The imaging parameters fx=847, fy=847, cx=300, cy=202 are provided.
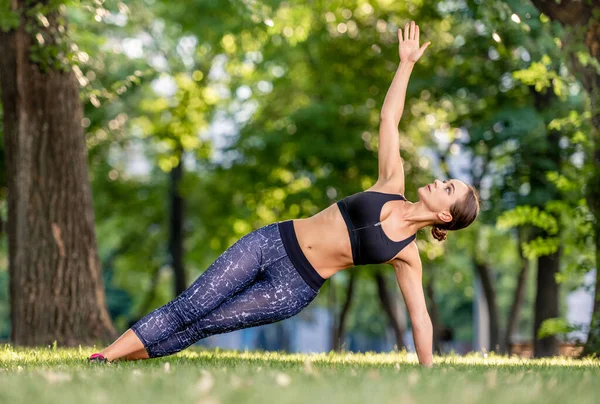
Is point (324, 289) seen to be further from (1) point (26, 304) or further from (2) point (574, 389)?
(2) point (574, 389)

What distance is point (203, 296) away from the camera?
582cm

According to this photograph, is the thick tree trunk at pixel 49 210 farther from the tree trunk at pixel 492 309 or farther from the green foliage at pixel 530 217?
the tree trunk at pixel 492 309

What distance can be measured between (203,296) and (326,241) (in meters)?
0.93

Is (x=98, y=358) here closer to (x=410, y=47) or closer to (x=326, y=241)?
(x=326, y=241)

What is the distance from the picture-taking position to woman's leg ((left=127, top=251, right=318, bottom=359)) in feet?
19.5

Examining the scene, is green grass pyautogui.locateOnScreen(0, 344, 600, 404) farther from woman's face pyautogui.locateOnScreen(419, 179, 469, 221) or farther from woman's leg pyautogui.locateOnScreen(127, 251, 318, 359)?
woman's face pyautogui.locateOnScreen(419, 179, 469, 221)

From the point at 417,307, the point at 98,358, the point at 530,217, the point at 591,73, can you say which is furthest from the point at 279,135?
the point at 98,358

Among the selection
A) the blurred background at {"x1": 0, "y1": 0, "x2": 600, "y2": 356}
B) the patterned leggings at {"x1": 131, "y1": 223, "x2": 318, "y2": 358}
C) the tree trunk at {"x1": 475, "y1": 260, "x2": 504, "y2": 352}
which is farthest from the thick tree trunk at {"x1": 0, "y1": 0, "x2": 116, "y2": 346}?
the tree trunk at {"x1": 475, "y1": 260, "x2": 504, "y2": 352}

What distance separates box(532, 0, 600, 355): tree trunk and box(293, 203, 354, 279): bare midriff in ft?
13.0

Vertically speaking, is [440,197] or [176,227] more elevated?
[440,197]

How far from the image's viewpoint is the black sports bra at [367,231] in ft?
19.2

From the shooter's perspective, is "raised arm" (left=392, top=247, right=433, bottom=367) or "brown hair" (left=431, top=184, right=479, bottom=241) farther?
"brown hair" (left=431, top=184, right=479, bottom=241)

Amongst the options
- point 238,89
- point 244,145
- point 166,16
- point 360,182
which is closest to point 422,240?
point 360,182

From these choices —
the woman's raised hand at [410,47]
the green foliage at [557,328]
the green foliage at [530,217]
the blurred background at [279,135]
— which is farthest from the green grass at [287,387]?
the green foliage at [530,217]
